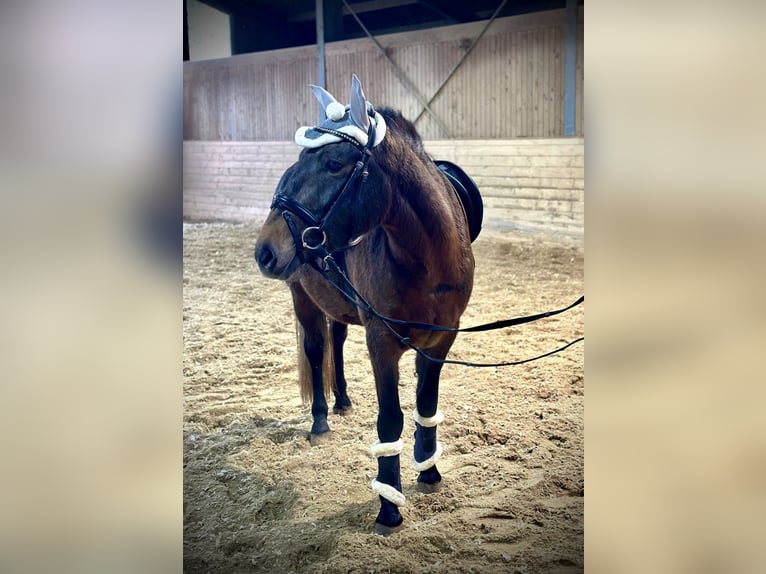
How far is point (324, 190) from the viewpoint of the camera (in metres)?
1.68

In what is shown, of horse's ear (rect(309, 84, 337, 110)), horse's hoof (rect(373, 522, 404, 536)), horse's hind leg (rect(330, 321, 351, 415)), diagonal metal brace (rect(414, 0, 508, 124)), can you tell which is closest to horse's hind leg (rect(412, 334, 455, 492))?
horse's hoof (rect(373, 522, 404, 536))

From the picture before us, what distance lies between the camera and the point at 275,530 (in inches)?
72.0

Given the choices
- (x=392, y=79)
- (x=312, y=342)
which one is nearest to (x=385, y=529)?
(x=312, y=342)

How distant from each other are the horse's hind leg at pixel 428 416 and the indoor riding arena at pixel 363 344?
35 mm

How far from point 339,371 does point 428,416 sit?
45 cm

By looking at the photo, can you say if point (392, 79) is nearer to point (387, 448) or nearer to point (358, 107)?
point (358, 107)

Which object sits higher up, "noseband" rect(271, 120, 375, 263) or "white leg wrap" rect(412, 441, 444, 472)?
"noseband" rect(271, 120, 375, 263)

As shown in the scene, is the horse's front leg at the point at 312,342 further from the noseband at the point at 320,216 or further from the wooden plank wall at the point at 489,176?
the noseband at the point at 320,216

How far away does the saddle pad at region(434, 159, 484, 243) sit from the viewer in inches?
75.7

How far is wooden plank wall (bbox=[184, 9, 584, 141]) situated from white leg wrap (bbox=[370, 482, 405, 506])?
45.4 inches

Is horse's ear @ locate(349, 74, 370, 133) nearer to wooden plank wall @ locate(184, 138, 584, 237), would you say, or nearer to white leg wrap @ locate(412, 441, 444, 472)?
wooden plank wall @ locate(184, 138, 584, 237)
